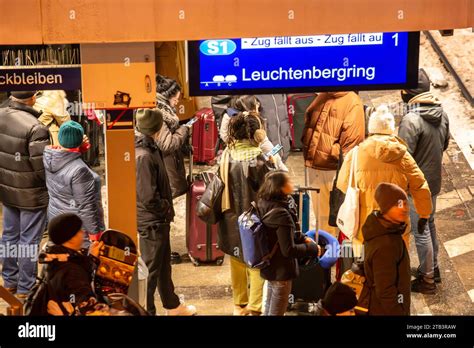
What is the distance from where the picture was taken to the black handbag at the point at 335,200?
10.5 metres

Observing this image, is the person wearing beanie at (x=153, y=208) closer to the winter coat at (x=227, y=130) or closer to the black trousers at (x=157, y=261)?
the black trousers at (x=157, y=261)

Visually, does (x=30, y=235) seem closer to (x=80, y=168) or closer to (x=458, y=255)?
(x=80, y=168)

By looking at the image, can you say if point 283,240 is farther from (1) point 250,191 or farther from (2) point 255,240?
(1) point 250,191

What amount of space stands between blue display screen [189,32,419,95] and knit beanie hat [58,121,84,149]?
1554 millimetres

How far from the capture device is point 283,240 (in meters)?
8.66

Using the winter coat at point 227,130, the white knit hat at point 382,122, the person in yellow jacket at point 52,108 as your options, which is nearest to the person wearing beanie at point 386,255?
the white knit hat at point 382,122

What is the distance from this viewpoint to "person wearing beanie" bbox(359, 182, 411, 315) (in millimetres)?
7945

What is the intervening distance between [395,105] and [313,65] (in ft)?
23.4

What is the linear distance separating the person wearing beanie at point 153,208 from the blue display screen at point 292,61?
120cm

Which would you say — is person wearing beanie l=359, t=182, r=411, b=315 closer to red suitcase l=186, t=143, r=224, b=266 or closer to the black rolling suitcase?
the black rolling suitcase

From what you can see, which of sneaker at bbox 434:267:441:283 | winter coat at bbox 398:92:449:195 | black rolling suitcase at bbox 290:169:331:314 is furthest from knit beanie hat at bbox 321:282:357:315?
sneaker at bbox 434:267:441:283

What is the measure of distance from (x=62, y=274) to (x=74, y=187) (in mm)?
2159

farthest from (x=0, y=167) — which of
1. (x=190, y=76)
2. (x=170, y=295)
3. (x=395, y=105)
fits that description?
(x=395, y=105)

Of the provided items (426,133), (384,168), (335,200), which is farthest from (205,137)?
(384,168)
